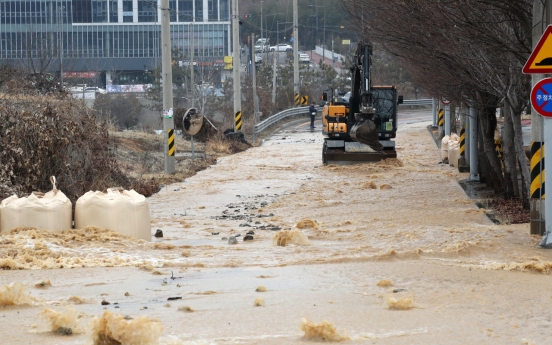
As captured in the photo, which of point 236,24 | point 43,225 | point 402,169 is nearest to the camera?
point 43,225

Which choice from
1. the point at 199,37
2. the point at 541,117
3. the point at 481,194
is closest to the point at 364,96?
the point at 481,194

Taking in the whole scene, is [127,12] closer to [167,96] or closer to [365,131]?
[167,96]

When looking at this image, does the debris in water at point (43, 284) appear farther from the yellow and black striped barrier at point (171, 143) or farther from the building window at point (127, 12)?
the building window at point (127, 12)

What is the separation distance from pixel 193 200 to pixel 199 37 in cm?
8181

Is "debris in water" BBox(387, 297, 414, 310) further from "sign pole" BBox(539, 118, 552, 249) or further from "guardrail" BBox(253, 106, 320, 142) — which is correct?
"guardrail" BBox(253, 106, 320, 142)

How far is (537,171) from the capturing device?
14.2m

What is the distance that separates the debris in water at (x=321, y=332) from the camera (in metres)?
7.73

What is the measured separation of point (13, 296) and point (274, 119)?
49394 mm

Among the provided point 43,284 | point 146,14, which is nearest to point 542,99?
point 43,284

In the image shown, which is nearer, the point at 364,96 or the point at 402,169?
the point at 364,96

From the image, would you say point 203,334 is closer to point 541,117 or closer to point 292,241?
point 292,241

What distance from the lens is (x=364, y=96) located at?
29.2 m

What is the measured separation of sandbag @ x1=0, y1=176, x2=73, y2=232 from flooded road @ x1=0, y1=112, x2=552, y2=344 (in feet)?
1.47

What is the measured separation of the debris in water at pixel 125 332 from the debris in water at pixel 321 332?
121cm
